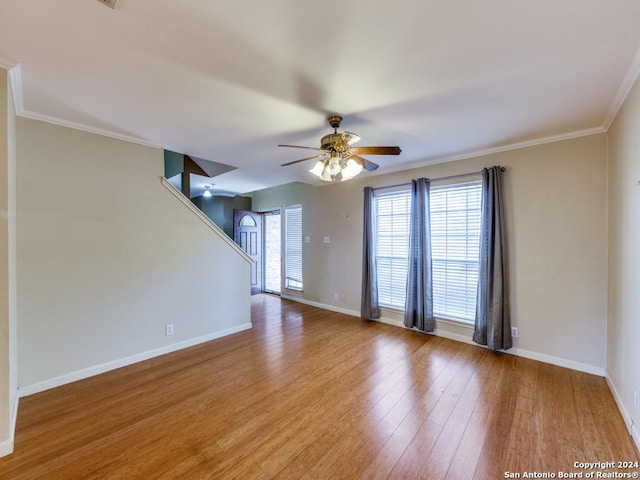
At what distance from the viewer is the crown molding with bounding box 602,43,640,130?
170 cm

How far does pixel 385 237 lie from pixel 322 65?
10.1ft

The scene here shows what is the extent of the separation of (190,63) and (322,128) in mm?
1331

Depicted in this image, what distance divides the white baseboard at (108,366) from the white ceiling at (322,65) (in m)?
2.48

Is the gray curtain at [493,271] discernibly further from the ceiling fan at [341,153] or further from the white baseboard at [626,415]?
the ceiling fan at [341,153]

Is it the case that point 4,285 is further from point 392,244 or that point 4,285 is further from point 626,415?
point 626,415

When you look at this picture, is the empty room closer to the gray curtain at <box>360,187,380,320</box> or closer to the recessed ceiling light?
the recessed ceiling light

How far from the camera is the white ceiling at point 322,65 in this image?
52.8 inches

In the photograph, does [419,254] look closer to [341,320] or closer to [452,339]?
[452,339]

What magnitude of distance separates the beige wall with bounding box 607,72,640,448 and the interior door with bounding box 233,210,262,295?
19.1ft

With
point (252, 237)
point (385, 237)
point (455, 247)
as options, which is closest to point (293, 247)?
point (252, 237)

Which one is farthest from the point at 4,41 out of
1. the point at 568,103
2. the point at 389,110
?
the point at 568,103

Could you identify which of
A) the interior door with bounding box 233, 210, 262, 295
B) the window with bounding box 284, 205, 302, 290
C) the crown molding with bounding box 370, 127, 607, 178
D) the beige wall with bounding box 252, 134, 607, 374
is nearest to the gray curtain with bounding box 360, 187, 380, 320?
the crown molding with bounding box 370, 127, 607, 178

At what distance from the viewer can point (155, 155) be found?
10.5ft

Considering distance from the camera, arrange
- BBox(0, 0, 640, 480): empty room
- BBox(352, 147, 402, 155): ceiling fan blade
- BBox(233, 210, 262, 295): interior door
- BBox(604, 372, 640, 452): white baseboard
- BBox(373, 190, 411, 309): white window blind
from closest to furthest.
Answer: BBox(0, 0, 640, 480): empty room < BBox(604, 372, 640, 452): white baseboard < BBox(352, 147, 402, 155): ceiling fan blade < BBox(373, 190, 411, 309): white window blind < BBox(233, 210, 262, 295): interior door
